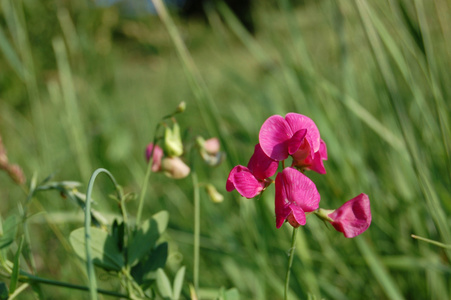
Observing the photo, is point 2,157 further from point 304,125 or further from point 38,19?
point 38,19

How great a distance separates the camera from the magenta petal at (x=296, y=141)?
28 centimetres

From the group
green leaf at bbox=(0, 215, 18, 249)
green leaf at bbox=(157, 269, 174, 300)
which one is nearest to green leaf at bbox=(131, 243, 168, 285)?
green leaf at bbox=(157, 269, 174, 300)

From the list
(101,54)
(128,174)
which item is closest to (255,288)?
(128,174)

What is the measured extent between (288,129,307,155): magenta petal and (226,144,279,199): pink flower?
0.06 ft

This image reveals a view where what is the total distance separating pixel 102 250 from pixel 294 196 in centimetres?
17

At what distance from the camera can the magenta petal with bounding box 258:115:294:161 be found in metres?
0.29

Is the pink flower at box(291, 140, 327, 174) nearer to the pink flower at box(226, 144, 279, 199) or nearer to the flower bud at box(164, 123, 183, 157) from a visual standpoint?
the pink flower at box(226, 144, 279, 199)

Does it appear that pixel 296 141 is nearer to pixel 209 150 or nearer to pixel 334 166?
pixel 209 150

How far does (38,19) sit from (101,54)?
50 centimetres

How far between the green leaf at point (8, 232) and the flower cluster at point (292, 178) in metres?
0.18

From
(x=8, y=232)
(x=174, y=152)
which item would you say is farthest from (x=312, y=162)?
(x=8, y=232)

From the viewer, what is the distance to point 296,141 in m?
0.28

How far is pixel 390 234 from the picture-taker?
72 centimetres

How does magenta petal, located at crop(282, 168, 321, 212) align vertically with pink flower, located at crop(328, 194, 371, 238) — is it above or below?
above
